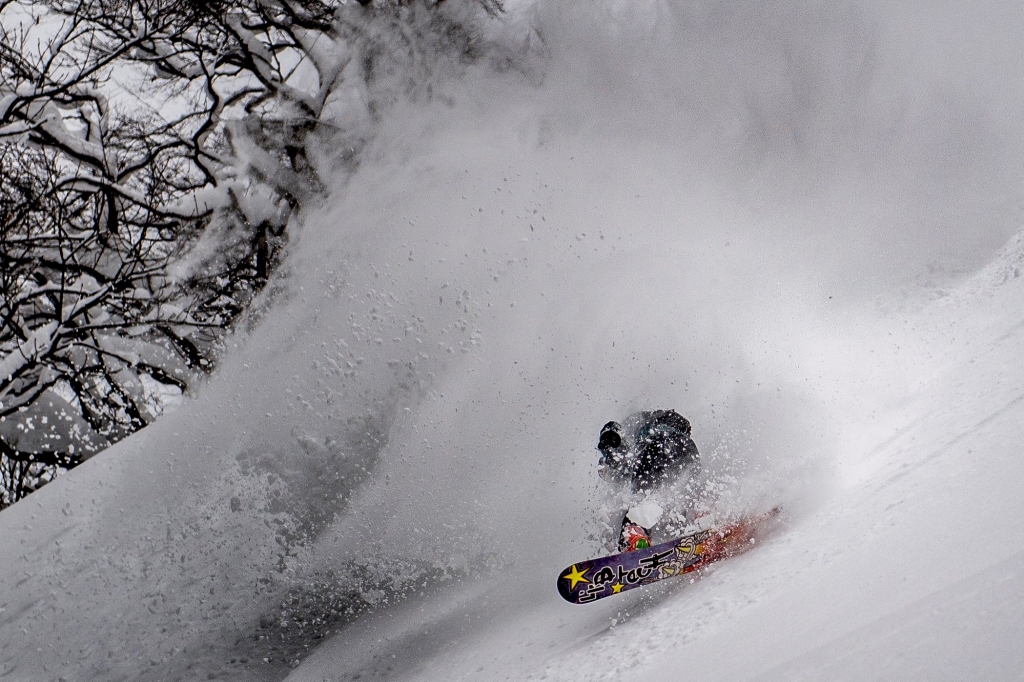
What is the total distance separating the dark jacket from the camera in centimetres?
488

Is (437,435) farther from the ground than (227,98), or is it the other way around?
(227,98)

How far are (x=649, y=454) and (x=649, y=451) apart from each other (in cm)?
2

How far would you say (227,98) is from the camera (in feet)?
26.2

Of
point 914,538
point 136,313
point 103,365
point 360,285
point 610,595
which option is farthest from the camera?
point 136,313

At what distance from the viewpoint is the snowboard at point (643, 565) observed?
13.7 feet

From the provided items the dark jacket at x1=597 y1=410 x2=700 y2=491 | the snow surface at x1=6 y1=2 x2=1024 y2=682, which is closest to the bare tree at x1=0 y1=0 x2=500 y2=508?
the snow surface at x1=6 y1=2 x2=1024 y2=682

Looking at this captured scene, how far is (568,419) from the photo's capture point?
570cm

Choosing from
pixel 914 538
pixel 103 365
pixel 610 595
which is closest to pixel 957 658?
pixel 914 538

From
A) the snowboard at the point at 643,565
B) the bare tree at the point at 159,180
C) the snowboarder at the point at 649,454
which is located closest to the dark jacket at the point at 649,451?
the snowboarder at the point at 649,454

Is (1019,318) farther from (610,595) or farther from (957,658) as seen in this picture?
(957,658)

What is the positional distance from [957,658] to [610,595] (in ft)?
7.23

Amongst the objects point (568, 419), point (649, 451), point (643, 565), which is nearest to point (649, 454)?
point (649, 451)

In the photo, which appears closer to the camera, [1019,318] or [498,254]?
[498,254]

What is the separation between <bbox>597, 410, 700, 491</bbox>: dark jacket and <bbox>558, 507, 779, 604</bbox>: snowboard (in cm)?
55
